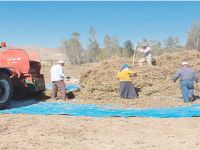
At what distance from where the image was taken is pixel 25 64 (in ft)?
46.1

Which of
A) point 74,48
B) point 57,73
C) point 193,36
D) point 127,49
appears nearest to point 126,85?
point 57,73

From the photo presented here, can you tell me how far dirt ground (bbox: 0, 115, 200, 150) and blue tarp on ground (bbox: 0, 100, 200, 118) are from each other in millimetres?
706

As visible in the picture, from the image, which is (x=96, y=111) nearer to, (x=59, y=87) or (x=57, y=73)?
(x=59, y=87)

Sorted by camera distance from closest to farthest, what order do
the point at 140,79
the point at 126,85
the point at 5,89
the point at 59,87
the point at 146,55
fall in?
the point at 5,89 < the point at 126,85 < the point at 59,87 < the point at 140,79 < the point at 146,55

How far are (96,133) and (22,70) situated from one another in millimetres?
6186

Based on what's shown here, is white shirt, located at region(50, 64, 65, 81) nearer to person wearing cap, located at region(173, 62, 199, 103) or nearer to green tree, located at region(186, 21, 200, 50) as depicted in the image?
person wearing cap, located at region(173, 62, 199, 103)

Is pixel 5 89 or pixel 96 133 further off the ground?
pixel 5 89

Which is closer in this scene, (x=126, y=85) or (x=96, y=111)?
(x=96, y=111)

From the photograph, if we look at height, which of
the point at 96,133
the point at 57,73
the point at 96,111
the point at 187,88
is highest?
the point at 57,73

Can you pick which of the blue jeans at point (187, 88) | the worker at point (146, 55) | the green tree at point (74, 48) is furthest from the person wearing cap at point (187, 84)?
the green tree at point (74, 48)

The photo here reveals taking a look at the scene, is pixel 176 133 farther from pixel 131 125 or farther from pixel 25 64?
pixel 25 64

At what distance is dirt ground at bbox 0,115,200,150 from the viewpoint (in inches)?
292

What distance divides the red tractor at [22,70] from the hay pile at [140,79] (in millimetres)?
1664

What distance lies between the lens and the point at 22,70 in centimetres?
1405
